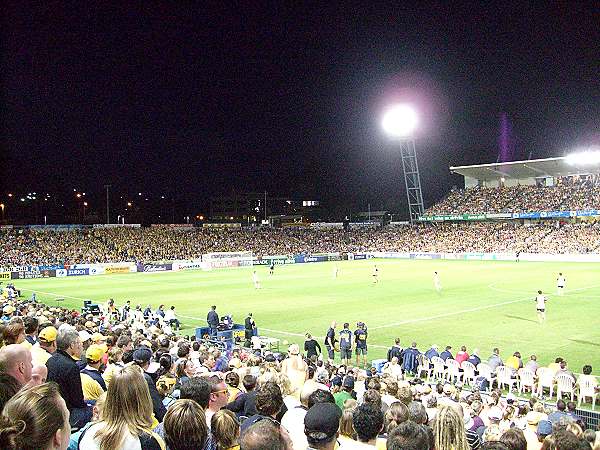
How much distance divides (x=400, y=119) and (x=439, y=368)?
228 ft

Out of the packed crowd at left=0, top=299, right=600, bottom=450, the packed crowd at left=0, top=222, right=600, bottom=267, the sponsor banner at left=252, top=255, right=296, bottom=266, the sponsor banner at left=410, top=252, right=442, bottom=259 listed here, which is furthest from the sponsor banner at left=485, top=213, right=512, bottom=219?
the packed crowd at left=0, top=299, right=600, bottom=450

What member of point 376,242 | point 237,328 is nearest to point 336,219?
point 376,242

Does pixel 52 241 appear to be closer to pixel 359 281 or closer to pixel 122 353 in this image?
pixel 359 281

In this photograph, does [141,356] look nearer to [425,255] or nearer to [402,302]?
[402,302]

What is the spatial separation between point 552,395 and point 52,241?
61692 millimetres

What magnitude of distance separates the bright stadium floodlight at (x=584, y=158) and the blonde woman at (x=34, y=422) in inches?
3201

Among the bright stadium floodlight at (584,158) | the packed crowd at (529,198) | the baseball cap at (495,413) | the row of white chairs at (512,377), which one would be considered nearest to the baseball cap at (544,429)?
the baseball cap at (495,413)

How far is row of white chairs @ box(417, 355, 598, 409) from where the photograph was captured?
523 inches

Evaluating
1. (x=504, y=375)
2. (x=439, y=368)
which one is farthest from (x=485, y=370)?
(x=439, y=368)

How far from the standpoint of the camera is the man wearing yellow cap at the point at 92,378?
6504 millimetres

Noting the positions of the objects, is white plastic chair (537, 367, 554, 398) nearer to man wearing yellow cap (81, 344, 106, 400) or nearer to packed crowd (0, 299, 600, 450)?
packed crowd (0, 299, 600, 450)

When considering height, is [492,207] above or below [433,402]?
above

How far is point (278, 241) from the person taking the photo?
8225 cm

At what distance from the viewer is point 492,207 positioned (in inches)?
3167
